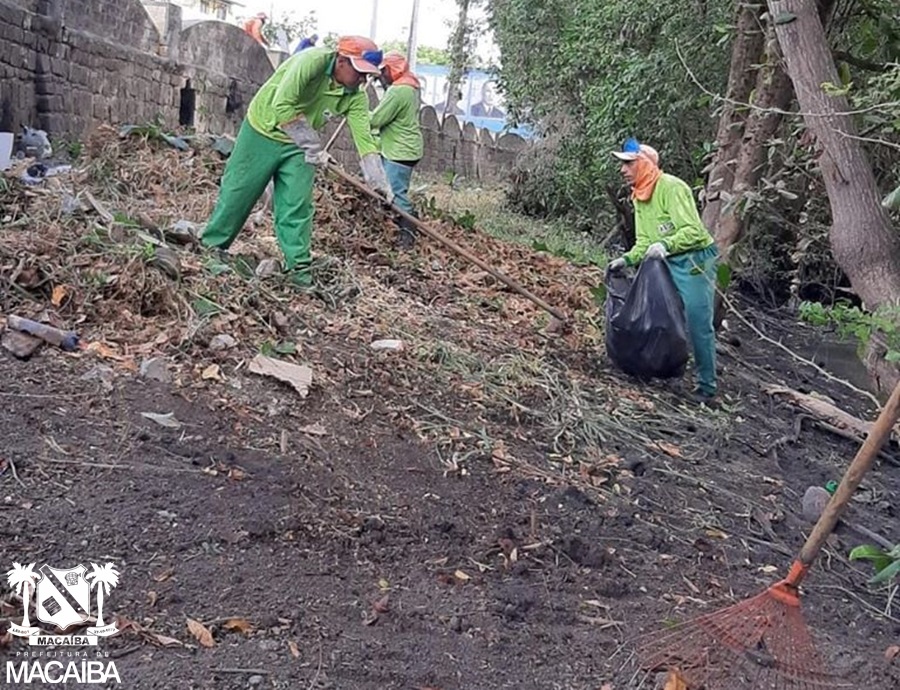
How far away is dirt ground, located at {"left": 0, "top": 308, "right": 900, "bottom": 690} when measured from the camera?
2867 millimetres

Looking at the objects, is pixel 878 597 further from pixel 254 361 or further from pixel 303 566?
pixel 254 361

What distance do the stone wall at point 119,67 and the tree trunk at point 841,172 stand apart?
19.0 feet

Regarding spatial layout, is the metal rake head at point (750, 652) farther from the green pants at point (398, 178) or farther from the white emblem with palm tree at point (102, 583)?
the green pants at point (398, 178)

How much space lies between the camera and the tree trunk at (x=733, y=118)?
7.72 metres

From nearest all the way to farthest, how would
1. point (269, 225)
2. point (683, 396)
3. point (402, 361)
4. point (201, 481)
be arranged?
point (201, 481), point (402, 361), point (683, 396), point (269, 225)

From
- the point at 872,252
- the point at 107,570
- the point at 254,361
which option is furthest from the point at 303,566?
the point at 872,252

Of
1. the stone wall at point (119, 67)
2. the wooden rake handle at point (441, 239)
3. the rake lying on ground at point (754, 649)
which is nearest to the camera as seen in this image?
the rake lying on ground at point (754, 649)

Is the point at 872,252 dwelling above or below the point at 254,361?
above

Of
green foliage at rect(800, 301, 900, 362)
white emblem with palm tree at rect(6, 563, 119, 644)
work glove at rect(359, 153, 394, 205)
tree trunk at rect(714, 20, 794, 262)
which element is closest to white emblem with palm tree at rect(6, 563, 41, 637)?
white emblem with palm tree at rect(6, 563, 119, 644)

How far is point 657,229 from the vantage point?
612 centimetres

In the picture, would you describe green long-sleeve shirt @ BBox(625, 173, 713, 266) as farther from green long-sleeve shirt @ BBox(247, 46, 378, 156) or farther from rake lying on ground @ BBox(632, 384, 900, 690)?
rake lying on ground @ BBox(632, 384, 900, 690)

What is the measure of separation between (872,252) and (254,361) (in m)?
2.53

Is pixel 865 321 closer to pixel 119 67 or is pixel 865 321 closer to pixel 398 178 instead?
pixel 398 178

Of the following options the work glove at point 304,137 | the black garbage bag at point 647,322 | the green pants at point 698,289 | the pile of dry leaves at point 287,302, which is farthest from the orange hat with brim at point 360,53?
the green pants at point 698,289
